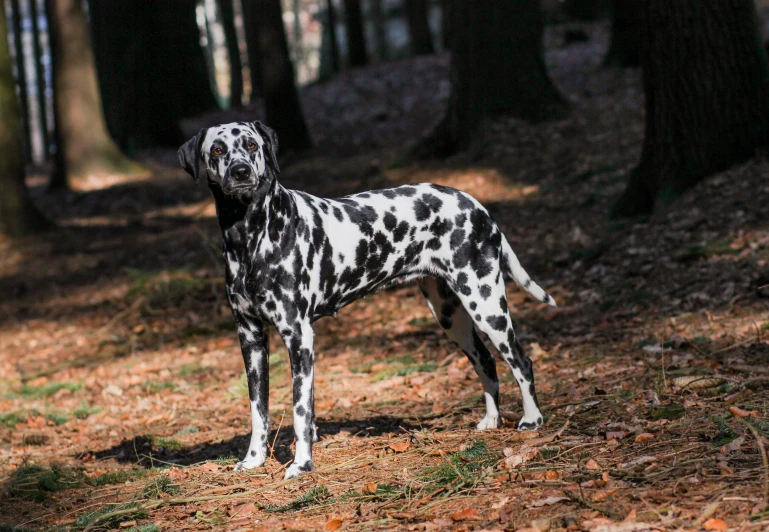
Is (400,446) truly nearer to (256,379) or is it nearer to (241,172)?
(256,379)

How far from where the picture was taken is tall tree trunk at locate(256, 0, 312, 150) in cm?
1805

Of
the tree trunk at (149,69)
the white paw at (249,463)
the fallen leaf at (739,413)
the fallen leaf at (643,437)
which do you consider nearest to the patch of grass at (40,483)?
the white paw at (249,463)

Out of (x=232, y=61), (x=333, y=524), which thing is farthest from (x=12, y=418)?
(x=232, y=61)

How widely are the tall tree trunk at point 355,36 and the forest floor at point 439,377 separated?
12113 mm

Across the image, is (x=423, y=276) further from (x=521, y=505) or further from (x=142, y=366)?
(x=142, y=366)

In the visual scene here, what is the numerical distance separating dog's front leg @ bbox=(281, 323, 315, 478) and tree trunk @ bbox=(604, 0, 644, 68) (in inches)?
547

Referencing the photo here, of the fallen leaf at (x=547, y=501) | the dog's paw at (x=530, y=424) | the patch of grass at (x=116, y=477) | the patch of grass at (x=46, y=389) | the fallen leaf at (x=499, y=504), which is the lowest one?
the patch of grass at (x=46, y=389)

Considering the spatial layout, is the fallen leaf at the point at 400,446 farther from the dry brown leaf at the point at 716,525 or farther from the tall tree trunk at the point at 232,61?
the tall tree trunk at the point at 232,61

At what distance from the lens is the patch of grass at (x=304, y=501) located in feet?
14.7

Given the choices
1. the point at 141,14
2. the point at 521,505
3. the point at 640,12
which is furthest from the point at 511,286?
the point at 141,14

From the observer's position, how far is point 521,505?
403 centimetres

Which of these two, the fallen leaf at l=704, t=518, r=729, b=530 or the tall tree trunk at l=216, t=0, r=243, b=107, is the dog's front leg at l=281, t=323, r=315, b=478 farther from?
the tall tree trunk at l=216, t=0, r=243, b=107

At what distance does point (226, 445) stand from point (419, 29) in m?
23.6

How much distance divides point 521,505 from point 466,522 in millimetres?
276
